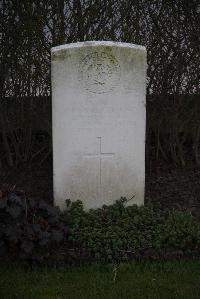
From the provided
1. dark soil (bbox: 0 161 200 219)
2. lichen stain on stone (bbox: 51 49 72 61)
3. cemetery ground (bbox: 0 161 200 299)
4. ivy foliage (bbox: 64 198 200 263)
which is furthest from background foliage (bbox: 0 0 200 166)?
cemetery ground (bbox: 0 161 200 299)

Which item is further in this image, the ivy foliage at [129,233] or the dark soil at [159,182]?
the dark soil at [159,182]

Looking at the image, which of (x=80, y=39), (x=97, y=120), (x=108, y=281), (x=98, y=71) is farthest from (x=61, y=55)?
(x=108, y=281)

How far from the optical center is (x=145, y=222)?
4570 mm

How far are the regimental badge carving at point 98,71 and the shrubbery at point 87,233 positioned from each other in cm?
105

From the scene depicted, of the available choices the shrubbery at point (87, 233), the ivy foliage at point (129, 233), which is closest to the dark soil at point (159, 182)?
the ivy foliage at point (129, 233)

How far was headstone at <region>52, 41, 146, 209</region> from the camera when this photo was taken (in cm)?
465

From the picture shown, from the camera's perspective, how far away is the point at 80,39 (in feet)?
19.5

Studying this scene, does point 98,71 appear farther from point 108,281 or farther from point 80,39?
point 108,281

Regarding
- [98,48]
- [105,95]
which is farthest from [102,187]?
[98,48]

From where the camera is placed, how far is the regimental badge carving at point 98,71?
4.64 metres

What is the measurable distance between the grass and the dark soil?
3.64 ft

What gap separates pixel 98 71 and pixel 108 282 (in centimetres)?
182

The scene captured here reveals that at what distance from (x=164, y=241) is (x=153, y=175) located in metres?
1.99

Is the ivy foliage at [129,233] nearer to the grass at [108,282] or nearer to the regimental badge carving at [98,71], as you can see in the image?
the grass at [108,282]
